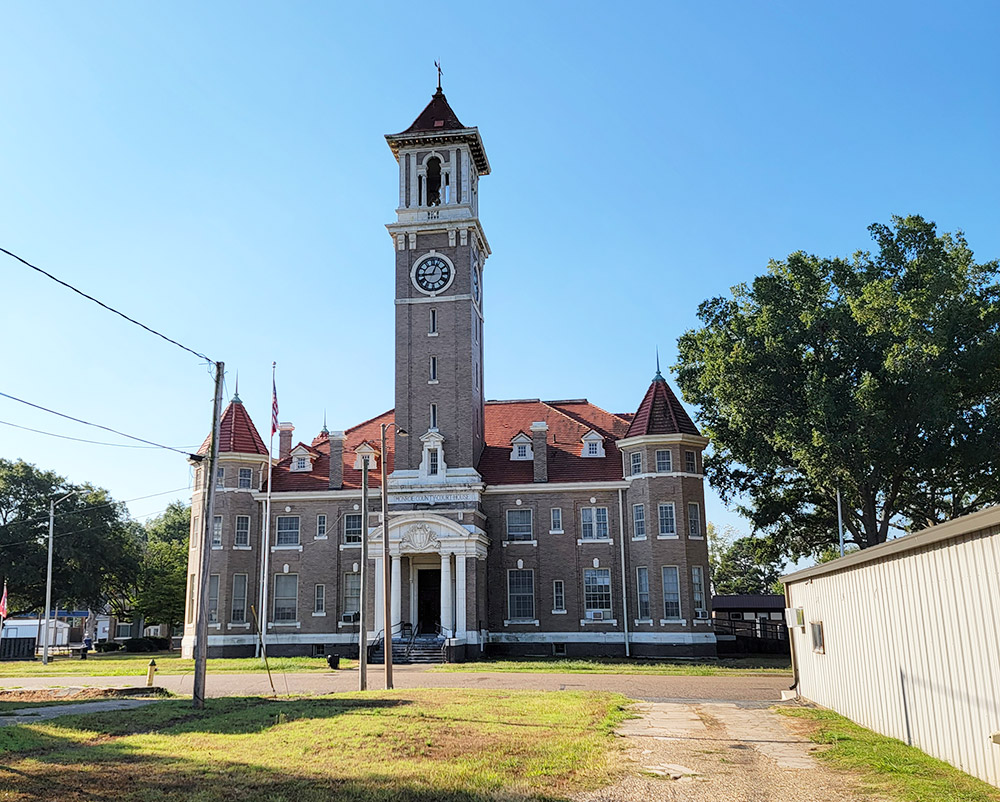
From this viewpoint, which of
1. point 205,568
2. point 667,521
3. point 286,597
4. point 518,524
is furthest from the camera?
point 286,597

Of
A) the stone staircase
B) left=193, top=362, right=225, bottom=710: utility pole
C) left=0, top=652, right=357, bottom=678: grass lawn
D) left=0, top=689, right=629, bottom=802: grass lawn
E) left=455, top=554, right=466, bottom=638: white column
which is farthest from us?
left=455, top=554, right=466, bottom=638: white column

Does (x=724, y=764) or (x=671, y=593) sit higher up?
(x=671, y=593)

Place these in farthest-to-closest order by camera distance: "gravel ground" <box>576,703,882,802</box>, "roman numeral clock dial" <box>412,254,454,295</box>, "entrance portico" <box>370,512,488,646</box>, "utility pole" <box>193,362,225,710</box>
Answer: "roman numeral clock dial" <box>412,254,454,295</box> < "entrance portico" <box>370,512,488,646</box> < "utility pole" <box>193,362,225,710</box> < "gravel ground" <box>576,703,882,802</box>

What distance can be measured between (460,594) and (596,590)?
7134 mm

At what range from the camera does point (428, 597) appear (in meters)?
47.4

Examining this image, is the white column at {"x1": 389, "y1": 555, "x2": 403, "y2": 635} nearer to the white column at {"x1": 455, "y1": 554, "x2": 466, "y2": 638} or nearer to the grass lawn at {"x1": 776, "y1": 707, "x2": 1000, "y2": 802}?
the white column at {"x1": 455, "y1": 554, "x2": 466, "y2": 638}

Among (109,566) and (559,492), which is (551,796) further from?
(109,566)

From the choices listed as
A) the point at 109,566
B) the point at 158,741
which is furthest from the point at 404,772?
the point at 109,566

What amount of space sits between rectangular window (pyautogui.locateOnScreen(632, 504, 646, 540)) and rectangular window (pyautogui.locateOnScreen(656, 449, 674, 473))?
1987 millimetres

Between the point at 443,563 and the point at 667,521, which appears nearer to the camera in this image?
the point at 443,563

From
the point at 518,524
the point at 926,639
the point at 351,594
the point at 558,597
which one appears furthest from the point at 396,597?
the point at 926,639

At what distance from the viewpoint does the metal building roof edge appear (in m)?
10.5

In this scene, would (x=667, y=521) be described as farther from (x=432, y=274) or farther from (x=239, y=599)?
(x=239, y=599)

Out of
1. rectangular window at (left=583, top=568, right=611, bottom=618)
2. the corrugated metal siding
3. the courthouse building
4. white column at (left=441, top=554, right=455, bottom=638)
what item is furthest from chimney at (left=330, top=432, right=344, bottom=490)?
the corrugated metal siding
